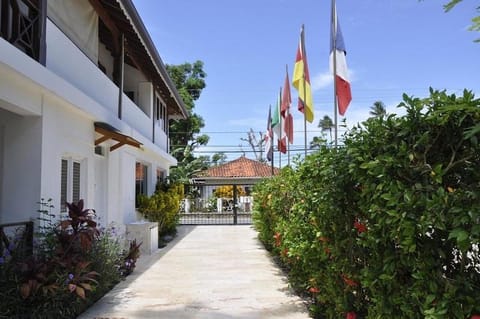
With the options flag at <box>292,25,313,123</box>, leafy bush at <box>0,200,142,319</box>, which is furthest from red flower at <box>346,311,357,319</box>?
flag at <box>292,25,313,123</box>

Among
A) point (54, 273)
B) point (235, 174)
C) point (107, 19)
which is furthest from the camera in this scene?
point (235, 174)

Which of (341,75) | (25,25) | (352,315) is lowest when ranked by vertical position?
(352,315)

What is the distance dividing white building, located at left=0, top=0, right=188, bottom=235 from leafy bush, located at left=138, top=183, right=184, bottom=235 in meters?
1.14

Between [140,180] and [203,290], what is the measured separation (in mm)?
8594

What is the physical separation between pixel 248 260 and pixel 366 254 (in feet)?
25.3

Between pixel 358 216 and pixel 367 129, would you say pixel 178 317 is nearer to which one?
pixel 358 216

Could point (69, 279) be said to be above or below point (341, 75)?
below

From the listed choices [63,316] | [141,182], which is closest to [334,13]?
[63,316]

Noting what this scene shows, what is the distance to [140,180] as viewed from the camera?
15695 millimetres

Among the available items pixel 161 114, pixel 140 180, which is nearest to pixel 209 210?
pixel 161 114

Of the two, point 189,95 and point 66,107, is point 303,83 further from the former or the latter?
point 189,95

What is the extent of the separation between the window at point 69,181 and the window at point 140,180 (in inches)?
231

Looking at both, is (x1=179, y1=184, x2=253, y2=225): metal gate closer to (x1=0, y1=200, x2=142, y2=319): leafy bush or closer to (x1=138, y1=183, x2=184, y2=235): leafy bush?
(x1=138, y1=183, x2=184, y2=235): leafy bush

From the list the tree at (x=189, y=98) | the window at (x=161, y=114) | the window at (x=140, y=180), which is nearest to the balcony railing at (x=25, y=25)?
the window at (x=140, y=180)
